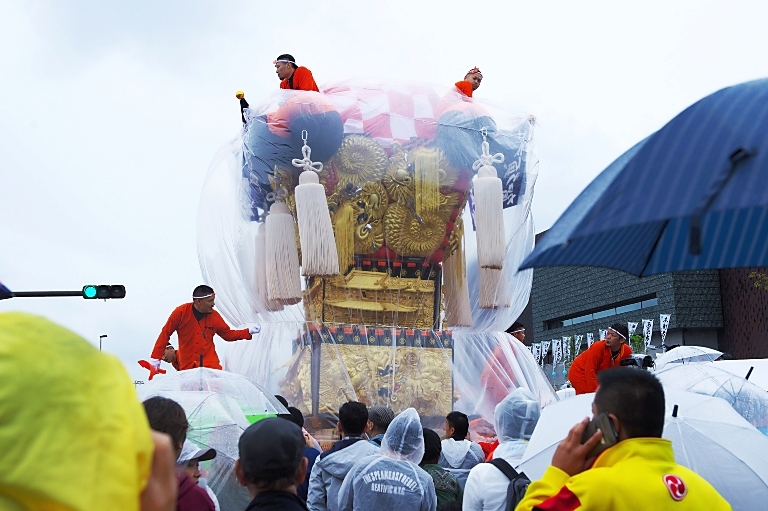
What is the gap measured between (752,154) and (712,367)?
107 inches

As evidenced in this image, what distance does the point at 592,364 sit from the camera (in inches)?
292

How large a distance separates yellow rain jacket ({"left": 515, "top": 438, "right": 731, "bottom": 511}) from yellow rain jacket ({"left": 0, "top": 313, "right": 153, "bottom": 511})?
3.84ft

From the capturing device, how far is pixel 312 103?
8500mm

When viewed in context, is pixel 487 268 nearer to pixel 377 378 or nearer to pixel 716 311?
pixel 377 378

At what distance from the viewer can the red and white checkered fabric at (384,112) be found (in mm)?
8922

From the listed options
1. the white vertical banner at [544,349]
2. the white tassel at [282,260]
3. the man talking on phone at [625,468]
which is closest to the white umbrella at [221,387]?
the man talking on phone at [625,468]

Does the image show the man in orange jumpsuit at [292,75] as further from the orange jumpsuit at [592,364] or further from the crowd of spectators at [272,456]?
the crowd of spectators at [272,456]

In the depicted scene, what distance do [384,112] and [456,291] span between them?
2.02 m

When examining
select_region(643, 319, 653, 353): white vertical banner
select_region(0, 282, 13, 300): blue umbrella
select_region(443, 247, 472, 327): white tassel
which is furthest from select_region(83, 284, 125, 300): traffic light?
select_region(643, 319, 653, 353): white vertical banner

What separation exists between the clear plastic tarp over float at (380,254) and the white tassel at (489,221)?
3 centimetres

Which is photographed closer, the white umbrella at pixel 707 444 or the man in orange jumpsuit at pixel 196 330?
the white umbrella at pixel 707 444

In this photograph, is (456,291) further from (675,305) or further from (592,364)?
(675,305)

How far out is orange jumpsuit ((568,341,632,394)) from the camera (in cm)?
740

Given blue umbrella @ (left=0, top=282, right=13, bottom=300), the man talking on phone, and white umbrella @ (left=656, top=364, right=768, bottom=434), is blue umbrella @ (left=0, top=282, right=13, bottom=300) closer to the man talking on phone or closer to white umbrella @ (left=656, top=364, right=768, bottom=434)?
the man talking on phone
